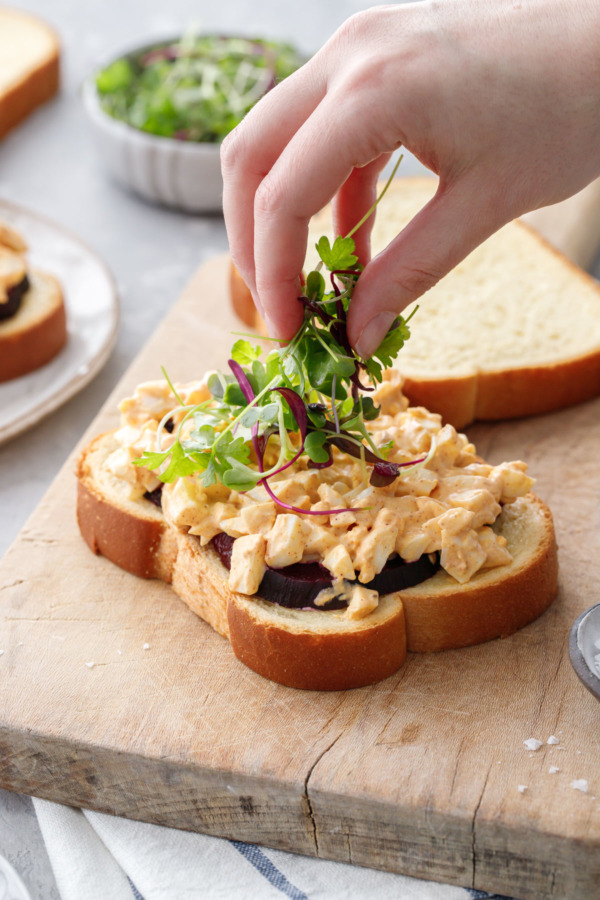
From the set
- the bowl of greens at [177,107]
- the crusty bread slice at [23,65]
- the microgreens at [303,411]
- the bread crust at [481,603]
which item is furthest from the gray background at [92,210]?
the bread crust at [481,603]

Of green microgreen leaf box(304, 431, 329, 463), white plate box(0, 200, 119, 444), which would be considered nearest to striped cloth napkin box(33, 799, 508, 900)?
green microgreen leaf box(304, 431, 329, 463)

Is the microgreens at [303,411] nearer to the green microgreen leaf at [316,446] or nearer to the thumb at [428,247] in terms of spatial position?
the green microgreen leaf at [316,446]

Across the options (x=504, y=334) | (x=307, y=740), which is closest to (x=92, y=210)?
(x=504, y=334)

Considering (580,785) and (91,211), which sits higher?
(580,785)

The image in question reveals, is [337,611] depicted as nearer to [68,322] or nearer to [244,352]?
[244,352]

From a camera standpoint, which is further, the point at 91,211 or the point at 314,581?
the point at 91,211
